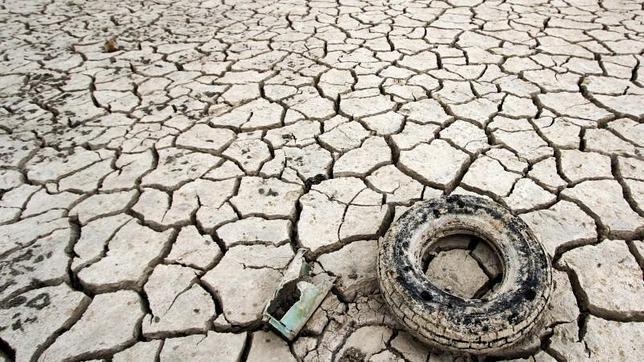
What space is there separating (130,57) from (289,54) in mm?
1353

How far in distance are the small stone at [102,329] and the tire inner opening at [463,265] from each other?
1104mm

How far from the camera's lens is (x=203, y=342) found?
145cm

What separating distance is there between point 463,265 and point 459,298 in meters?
0.33

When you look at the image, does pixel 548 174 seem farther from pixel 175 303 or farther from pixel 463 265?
pixel 175 303

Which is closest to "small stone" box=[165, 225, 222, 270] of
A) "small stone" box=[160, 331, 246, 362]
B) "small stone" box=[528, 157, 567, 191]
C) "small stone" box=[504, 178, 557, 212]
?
"small stone" box=[160, 331, 246, 362]

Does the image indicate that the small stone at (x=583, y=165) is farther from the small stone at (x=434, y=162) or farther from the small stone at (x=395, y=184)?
the small stone at (x=395, y=184)

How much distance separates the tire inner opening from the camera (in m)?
1.56

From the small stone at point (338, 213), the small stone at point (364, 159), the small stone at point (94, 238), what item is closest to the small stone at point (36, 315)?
the small stone at point (94, 238)

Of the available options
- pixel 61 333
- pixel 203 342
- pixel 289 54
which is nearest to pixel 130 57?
pixel 289 54

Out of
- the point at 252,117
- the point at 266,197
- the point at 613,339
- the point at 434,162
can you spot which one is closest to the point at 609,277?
the point at 613,339

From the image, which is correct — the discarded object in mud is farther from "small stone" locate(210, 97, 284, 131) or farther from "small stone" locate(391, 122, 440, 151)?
"small stone" locate(210, 97, 284, 131)

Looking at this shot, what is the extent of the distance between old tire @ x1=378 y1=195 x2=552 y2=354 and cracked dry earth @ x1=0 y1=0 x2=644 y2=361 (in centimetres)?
14

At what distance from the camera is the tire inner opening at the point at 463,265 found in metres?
1.56

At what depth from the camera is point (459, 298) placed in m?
1.33
